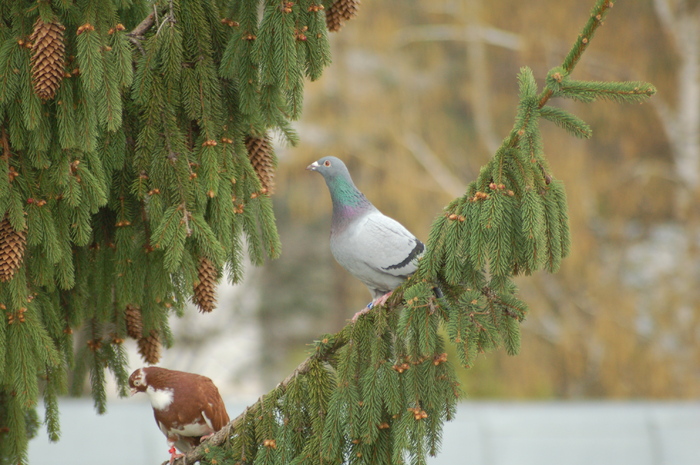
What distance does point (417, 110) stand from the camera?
8891 millimetres

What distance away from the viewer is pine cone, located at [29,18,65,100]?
1854mm

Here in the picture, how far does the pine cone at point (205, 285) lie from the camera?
216cm

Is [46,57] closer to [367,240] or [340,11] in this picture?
[340,11]

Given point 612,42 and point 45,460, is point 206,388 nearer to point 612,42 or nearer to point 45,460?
point 45,460

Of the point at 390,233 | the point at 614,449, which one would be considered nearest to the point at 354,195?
the point at 390,233

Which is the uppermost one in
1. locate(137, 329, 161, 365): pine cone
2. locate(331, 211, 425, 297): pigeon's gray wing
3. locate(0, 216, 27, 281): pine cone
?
locate(331, 211, 425, 297): pigeon's gray wing

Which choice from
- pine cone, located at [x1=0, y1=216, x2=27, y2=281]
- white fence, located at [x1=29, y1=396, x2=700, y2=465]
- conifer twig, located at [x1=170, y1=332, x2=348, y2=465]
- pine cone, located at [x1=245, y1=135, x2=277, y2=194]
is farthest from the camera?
white fence, located at [x1=29, y1=396, x2=700, y2=465]

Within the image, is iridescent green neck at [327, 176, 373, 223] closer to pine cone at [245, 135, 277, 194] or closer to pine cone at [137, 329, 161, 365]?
pine cone at [245, 135, 277, 194]

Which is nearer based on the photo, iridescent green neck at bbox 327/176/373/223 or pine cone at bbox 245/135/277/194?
pine cone at bbox 245/135/277/194

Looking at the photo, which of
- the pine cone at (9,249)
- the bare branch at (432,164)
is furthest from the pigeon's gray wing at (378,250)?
the bare branch at (432,164)

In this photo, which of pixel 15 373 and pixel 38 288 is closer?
pixel 15 373

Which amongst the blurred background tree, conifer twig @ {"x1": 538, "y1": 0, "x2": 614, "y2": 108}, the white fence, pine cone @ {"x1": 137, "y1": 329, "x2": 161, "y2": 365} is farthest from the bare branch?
conifer twig @ {"x1": 538, "y1": 0, "x2": 614, "y2": 108}

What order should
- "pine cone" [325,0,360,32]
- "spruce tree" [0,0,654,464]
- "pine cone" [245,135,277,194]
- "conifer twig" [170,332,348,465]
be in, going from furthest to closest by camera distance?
"pine cone" [245,135,277,194]
"pine cone" [325,0,360,32]
"conifer twig" [170,332,348,465]
"spruce tree" [0,0,654,464]

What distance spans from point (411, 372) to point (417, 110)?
7.23 metres
